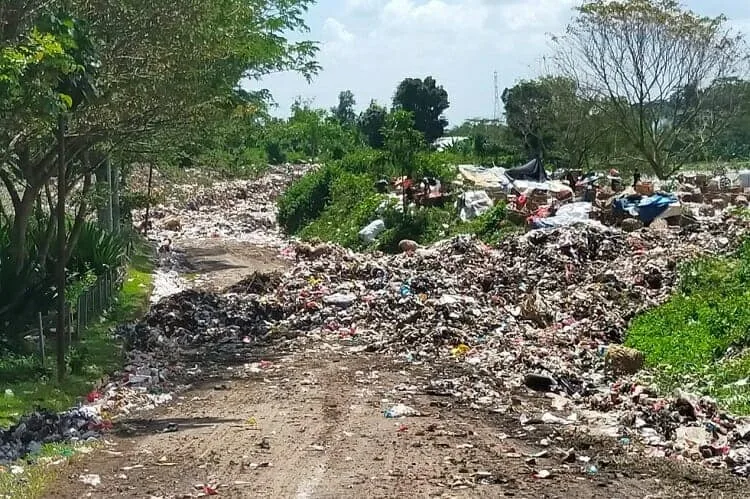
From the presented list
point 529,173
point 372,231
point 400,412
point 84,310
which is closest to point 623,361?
point 400,412

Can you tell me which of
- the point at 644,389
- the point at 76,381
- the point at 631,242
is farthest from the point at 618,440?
the point at 631,242

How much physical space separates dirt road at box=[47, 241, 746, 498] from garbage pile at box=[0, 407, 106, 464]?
0.96 ft

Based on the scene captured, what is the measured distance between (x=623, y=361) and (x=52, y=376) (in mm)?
6425

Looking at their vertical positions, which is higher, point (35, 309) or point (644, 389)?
point (35, 309)

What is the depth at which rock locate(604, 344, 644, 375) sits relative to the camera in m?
11.5

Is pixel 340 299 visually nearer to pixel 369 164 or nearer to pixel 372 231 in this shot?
pixel 372 231

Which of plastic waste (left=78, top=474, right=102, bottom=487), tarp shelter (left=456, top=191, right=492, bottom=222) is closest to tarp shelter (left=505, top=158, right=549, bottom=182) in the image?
tarp shelter (left=456, top=191, right=492, bottom=222)

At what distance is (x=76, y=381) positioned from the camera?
11.5m

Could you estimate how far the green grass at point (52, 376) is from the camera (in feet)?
33.3

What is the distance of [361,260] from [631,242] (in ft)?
20.7

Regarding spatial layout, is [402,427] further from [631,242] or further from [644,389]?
[631,242]

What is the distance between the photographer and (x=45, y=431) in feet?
30.0

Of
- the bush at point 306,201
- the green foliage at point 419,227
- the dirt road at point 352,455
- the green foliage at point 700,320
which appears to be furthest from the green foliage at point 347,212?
the dirt road at point 352,455

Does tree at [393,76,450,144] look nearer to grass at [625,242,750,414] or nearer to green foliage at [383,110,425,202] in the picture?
green foliage at [383,110,425,202]
